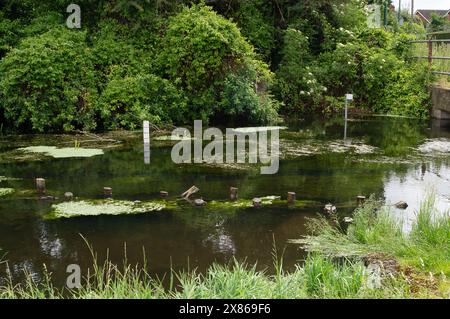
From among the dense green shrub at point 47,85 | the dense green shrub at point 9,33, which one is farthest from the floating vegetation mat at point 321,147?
the dense green shrub at point 9,33

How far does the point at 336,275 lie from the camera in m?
5.17

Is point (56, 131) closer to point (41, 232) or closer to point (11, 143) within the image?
point (11, 143)

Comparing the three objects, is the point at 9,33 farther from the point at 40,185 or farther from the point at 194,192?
the point at 194,192

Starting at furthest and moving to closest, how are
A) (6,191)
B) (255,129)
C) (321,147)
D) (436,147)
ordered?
(255,129), (321,147), (436,147), (6,191)

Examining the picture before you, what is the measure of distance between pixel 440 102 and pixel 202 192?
10568 millimetres

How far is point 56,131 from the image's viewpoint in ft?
50.3

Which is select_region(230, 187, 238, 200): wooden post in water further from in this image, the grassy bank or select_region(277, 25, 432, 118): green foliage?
select_region(277, 25, 432, 118): green foliage

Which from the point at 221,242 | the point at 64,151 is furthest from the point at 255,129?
the point at 221,242

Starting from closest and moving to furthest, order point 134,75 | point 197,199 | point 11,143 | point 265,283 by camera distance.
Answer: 1. point 265,283
2. point 197,199
3. point 11,143
4. point 134,75

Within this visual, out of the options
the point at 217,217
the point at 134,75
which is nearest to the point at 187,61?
the point at 134,75

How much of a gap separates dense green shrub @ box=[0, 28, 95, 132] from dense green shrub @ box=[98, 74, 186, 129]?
529 millimetres

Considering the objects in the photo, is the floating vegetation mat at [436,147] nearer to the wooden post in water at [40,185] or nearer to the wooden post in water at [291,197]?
the wooden post in water at [291,197]

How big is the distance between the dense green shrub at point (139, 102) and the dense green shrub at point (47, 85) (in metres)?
0.53

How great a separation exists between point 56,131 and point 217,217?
27.7 feet
